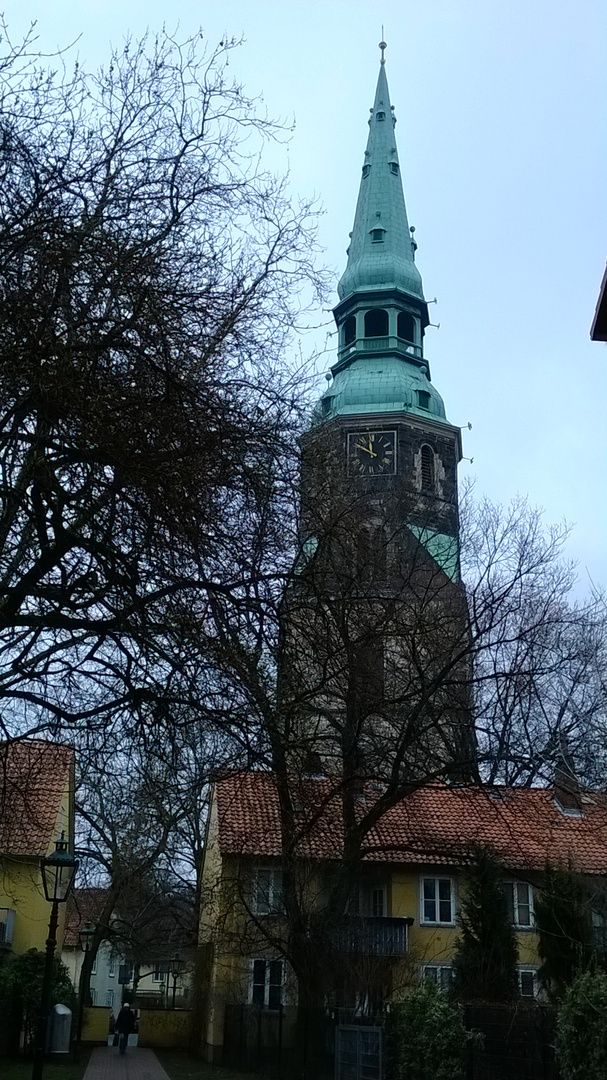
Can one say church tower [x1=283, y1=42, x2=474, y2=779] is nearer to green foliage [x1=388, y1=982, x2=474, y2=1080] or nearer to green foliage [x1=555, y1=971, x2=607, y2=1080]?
green foliage [x1=388, y1=982, x2=474, y2=1080]

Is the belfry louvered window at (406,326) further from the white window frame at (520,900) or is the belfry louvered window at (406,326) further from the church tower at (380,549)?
the white window frame at (520,900)

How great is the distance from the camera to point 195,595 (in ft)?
33.6

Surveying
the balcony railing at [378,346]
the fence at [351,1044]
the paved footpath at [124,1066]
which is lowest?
the paved footpath at [124,1066]

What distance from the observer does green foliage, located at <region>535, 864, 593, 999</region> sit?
23.3 m

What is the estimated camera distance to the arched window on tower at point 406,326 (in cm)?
6994

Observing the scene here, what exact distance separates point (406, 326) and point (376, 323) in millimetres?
1754

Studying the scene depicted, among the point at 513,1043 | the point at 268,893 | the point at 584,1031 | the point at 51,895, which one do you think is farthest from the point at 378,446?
the point at 584,1031

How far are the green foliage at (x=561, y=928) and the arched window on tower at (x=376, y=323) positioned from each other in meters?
49.2

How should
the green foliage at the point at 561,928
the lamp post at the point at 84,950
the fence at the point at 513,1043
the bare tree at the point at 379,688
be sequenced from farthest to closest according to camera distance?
the lamp post at the point at 84,950, the green foliage at the point at 561,928, the fence at the point at 513,1043, the bare tree at the point at 379,688

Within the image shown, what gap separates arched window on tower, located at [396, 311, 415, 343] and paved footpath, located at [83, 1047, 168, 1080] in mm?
43501

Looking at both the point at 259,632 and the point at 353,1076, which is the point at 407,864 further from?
the point at 259,632

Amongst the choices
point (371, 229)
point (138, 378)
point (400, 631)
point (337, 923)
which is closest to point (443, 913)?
point (337, 923)

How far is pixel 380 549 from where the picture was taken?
56.5ft

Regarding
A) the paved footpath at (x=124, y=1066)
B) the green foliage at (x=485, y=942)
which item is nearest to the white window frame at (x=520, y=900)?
the green foliage at (x=485, y=942)
